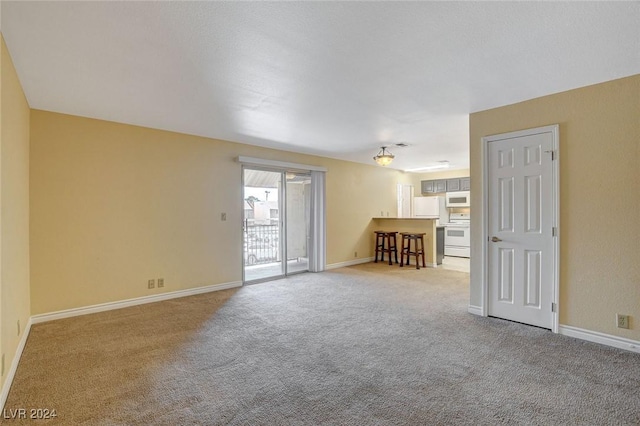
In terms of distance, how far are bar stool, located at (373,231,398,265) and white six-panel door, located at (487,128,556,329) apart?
357 centimetres

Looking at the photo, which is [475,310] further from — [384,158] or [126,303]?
[126,303]

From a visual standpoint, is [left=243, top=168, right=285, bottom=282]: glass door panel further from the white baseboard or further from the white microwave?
the white microwave

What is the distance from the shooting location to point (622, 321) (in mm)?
2699

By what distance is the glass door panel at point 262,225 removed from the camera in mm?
5578

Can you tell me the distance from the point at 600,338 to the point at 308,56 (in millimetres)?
3597

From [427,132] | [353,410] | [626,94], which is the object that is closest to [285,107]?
[427,132]

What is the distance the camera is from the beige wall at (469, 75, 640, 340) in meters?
2.65

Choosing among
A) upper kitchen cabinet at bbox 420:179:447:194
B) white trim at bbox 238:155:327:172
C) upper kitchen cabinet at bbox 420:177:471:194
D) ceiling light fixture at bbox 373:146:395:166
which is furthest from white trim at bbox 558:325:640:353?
upper kitchen cabinet at bbox 420:179:447:194

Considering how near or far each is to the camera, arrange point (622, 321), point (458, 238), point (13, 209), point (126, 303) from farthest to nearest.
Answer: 1. point (458, 238)
2. point (126, 303)
3. point (622, 321)
4. point (13, 209)

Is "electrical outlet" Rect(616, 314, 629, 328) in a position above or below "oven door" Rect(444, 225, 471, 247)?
below

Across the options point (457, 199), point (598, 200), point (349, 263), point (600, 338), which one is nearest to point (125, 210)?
point (349, 263)

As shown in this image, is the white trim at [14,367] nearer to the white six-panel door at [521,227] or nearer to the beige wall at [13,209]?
the beige wall at [13,209]

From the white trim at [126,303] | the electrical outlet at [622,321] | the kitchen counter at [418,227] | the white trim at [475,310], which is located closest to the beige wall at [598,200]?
the electrical outlet at [622,321]

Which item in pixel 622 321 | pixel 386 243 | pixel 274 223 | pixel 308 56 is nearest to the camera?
pixel 308 56
